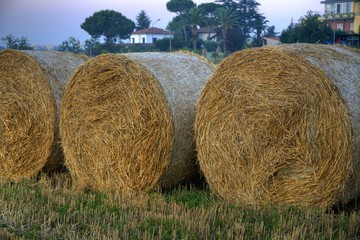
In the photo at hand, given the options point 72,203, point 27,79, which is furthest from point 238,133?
point 27,79

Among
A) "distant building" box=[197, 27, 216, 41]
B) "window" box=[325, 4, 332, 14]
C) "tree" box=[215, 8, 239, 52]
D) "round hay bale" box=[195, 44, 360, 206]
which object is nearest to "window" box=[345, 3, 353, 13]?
"window" box=[325, 4, 332, 14]

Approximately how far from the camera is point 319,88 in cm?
741

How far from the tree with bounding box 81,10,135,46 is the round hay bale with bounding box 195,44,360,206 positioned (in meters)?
57.5

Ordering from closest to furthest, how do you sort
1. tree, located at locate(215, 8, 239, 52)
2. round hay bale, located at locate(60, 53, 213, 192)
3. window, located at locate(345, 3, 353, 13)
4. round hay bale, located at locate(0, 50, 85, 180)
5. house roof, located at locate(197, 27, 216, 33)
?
round hay bale, located at locate(60, 53, 213, 192)
round hay bale, located at locate(0, 50, 85, 180)
tree, located at locate(215, 8, 239, 52)
window, located at locate(345, 3, 353, 13)
house roof, located at locate(197, 27, 216, 33)

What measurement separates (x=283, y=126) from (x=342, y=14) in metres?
65.4

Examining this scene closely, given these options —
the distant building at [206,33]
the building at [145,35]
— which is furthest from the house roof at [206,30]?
the building at [145,35]

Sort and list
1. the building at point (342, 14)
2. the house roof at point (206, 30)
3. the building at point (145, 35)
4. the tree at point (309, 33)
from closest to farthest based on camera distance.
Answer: the tree at point (309, 33), the building at point (342, 14), the house roof at point (206, 30), the building at point (145, 35)

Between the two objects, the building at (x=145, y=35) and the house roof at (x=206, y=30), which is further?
the building at (x=145, y=35)

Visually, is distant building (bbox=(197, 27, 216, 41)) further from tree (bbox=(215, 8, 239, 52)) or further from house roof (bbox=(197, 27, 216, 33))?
tree (bbox=(215, 8, 239, 52))

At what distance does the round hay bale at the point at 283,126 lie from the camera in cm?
735

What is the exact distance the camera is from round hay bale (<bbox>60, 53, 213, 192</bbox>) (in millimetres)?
8445

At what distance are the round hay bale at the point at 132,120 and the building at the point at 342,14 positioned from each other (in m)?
58.4

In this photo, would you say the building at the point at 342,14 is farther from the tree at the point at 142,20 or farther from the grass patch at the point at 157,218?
the grass patch at the point at 157,218

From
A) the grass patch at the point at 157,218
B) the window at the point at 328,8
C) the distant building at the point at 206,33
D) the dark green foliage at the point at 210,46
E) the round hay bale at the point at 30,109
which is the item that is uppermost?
the window at the point at 328,8
